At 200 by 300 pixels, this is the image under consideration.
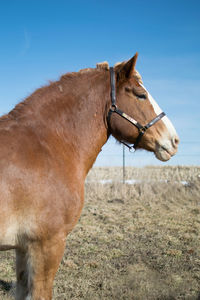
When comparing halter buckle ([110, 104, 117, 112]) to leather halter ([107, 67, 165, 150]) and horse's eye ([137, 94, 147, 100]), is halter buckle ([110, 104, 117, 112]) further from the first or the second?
horse's eye ([137, 94, 147, 100])

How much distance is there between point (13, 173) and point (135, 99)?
145 centimetres

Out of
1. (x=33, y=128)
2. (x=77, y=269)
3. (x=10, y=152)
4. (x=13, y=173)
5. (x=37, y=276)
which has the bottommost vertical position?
(x=77, y=269)

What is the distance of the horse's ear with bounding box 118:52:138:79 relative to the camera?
2.80 m

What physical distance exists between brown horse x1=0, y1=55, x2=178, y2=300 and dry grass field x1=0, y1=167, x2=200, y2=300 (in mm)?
1661

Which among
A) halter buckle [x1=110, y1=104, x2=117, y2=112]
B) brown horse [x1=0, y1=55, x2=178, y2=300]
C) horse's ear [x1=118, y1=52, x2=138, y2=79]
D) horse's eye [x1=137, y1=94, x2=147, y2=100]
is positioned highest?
horse's ear [x1=118, y1=52, x2=138, y2=79]

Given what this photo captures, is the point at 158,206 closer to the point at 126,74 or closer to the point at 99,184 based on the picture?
the point at 99,184

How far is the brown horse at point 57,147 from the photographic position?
2.15 m

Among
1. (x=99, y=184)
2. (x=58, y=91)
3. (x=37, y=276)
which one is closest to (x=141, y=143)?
(x=58, y=91)

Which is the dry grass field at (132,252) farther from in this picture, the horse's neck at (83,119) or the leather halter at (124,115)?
the leather halter at (124,115)

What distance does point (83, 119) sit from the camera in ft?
8.98

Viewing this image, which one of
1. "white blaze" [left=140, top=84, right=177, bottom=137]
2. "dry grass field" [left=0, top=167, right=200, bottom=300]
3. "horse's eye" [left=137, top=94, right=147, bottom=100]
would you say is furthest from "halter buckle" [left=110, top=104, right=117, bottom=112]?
"dry grass field" [left=0, top=167, right=200, bottom=300]

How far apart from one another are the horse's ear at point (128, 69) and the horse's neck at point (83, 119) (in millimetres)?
156

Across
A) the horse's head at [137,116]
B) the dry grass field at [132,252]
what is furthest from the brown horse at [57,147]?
the dry grass field at [132,252]

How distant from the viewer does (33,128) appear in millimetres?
2453
